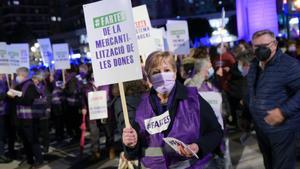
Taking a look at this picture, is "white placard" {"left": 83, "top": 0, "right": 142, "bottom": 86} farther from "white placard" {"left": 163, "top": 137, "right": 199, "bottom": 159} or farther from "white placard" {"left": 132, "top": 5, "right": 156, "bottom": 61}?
"white placard" {"left": 132, "top": 5, "right": 156, "bottom": 61}

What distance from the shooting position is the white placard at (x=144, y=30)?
802cm

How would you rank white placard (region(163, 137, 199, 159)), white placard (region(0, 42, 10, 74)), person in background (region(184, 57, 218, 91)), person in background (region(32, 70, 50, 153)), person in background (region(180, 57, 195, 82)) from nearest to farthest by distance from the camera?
white placard (region(163, 137, 199, 159)), person in background (region(184, 57, 218, 91)), person in background (region(32, 70, 50, 153)), person in background (region(180, 57, 195, 82)), white placard (region(0, 42, 10, 74))

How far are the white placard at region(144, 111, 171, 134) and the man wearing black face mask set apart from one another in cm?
160

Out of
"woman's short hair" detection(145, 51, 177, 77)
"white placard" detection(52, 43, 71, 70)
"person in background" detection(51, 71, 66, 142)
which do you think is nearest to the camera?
"woman's short hair" detection(145, 51, 177, 77)

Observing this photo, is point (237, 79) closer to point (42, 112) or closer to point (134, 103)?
point (42, 112)

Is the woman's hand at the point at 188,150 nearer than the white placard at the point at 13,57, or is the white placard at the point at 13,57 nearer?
the woman's hand at the point at 188,150

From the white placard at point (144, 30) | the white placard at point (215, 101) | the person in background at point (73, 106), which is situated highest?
the white placard at point (144, 30)

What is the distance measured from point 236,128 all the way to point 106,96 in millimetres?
4104

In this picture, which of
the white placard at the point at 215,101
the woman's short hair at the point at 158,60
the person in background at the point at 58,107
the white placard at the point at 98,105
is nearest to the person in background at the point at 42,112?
the person in background at the point at 58,107

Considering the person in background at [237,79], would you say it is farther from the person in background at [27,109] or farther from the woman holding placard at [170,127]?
the woman holding placard at [170,127]

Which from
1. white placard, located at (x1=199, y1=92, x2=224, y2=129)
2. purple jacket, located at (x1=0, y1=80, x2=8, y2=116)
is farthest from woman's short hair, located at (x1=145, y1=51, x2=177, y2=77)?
purple jacket, located at (x1=0, y1=80, x2=8, y2=116)

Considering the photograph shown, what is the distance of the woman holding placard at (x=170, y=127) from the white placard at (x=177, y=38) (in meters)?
6.88

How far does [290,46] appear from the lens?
1353 centimetres

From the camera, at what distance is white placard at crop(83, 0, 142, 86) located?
4.21 meters
